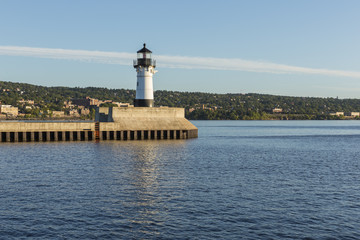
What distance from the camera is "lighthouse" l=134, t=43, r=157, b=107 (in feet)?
224

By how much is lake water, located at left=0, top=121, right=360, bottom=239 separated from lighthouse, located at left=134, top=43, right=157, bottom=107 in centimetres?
2668

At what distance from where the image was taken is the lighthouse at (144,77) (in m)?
68.1

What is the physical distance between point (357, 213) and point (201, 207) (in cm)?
842

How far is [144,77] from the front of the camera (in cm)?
6806

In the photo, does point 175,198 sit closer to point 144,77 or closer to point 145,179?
point 145,179

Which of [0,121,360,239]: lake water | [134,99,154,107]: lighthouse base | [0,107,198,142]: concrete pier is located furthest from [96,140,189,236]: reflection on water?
[134,99,154,107]: lighthouse base

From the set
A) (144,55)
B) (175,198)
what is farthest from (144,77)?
(175,198)

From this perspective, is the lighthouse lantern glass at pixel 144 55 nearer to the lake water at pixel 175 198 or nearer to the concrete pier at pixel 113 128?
the concrete pier at pixel 113 128

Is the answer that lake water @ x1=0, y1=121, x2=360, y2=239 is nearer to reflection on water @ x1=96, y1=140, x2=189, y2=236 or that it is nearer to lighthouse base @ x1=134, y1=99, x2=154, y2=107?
reflection on water @ x1=96, y1=140, x2=189, y2=236

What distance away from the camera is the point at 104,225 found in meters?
19.3

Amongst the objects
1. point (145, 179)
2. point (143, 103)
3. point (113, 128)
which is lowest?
point (145, 179)

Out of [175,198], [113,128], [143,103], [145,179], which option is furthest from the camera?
[143,103]

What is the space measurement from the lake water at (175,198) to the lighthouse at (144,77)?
1050 inches

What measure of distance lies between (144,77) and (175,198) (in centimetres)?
4529
